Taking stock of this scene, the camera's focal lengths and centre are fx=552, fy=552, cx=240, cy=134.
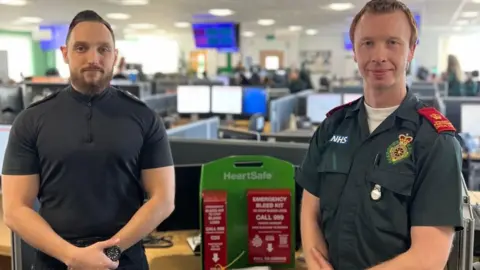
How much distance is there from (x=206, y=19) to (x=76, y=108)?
348 inches

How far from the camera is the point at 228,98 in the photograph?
6.47m

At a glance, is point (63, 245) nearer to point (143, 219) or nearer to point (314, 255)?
point (143, 219)

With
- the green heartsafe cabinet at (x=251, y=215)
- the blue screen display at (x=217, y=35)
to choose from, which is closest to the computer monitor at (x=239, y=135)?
the green heartsafe cabinet at (x=251, y=215)

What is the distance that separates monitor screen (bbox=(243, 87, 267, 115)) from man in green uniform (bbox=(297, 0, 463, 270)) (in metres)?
4.97

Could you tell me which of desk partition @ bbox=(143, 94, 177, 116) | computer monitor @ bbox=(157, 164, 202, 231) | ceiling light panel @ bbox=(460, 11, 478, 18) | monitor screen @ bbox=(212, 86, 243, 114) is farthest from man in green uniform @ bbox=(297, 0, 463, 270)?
ceiling light panel @ bbox=(460, 11, 478, 18)

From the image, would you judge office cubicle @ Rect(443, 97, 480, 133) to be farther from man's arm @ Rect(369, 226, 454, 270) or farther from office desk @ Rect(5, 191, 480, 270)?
man's arm @ Rect(369, 226, 454, 270)

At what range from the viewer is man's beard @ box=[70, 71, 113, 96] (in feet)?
5.36

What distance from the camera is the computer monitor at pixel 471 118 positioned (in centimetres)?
499

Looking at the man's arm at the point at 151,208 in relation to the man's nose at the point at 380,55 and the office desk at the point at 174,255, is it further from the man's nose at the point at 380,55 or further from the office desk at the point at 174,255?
the man's nose at the point at 380,55

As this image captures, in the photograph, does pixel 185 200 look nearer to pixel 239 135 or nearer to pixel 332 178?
pixel 332 178

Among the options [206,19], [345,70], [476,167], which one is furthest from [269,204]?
[345,70]

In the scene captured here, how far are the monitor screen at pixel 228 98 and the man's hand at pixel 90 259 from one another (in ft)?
16.2

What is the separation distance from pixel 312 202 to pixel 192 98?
5061mm

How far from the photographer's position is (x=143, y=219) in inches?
64.8
